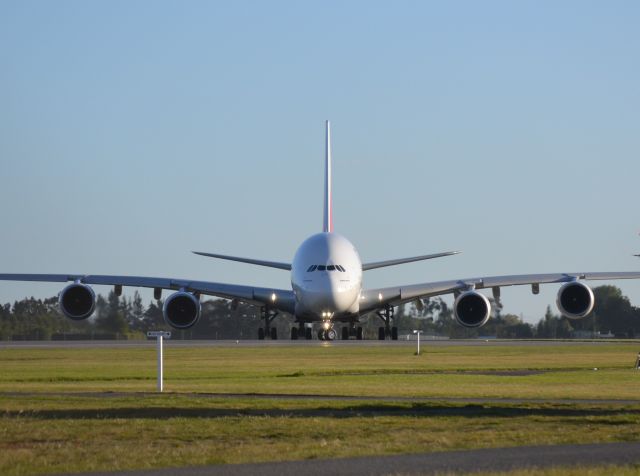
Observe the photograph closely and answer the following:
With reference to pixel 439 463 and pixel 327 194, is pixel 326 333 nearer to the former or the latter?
pixel 327 194

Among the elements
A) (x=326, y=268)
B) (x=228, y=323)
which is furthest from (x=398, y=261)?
(x=228, y=323)

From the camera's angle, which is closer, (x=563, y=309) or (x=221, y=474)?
(x=221, y=474)

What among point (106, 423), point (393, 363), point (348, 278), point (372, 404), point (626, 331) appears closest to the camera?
A: point (106, 423)

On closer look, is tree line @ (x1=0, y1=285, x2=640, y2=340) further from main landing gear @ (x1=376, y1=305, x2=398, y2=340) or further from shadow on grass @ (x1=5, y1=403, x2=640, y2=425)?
shadow on grass @ (x1=5, y1=403, x2=640, y2=425)

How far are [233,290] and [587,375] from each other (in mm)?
31642

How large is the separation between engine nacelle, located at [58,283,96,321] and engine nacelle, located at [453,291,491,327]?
15.9 meters

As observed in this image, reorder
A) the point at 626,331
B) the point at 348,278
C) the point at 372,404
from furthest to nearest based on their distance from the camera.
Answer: the point at 626,331, the point at 348,278, the point at 372,404

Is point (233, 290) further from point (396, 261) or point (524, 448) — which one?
point (524, 448)

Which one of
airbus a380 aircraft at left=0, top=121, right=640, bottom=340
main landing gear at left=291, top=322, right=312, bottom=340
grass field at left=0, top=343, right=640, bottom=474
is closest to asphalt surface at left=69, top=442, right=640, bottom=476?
grass field at left=0, top=343, right=640, bottom=474

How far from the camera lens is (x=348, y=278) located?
54.2m

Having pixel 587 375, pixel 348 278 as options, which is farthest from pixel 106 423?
pixel 348 278

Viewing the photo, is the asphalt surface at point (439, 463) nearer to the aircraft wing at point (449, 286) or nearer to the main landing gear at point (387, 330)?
the aircraft wing at point (449, 286)

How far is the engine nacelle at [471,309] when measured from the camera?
185 ft

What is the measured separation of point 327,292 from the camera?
53469 millimetres
